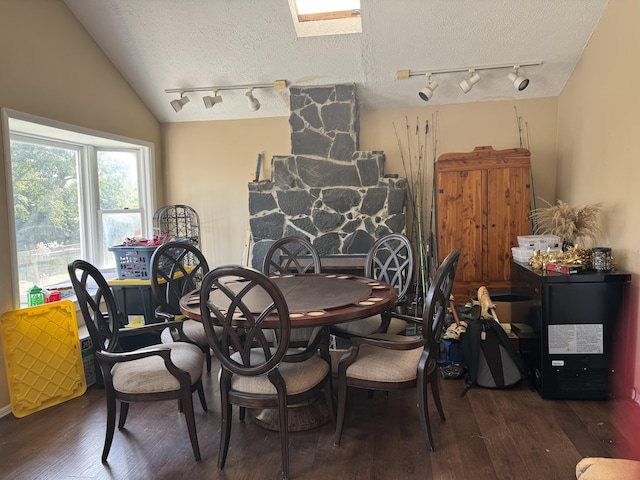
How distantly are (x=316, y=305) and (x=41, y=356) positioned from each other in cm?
196

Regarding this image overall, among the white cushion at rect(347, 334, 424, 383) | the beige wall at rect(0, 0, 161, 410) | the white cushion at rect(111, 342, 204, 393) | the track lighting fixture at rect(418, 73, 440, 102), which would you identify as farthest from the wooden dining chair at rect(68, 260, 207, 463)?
the track lighting fixture at rect(418, 73, 440, 102)

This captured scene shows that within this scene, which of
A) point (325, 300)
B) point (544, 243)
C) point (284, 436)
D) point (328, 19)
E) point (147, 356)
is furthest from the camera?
point (328, 19)

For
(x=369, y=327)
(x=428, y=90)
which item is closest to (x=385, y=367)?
(x=369, y=327)

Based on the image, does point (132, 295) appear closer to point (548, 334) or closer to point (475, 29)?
point (548, 334)

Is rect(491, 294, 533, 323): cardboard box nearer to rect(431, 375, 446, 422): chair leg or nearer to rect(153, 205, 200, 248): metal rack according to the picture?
rect(431, 375, 446, 422): chair leg

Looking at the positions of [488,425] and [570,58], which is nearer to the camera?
[488,425]

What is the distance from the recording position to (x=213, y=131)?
16.4 ft

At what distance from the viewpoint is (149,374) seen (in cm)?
215

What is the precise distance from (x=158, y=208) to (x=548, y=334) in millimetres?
3937

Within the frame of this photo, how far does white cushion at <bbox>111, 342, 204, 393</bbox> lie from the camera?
2135 mm

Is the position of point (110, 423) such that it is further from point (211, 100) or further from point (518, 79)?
point (518, 79)

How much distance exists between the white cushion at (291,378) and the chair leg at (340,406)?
0.32 ft

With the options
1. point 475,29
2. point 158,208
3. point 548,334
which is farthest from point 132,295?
point 475,29

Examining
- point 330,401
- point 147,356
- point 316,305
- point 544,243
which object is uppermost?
point 544,243
